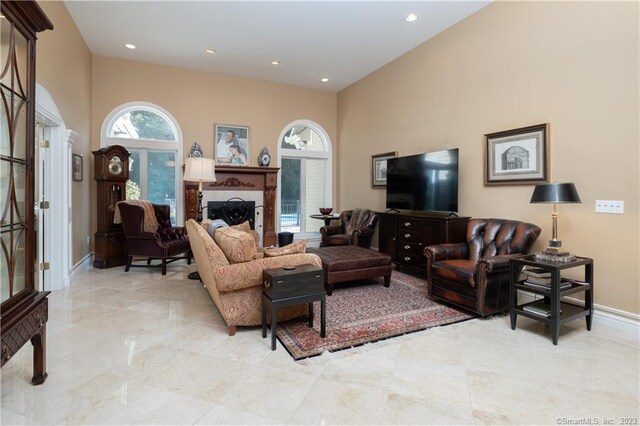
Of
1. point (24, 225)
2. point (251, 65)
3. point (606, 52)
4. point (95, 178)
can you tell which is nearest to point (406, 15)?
point (606, 52)

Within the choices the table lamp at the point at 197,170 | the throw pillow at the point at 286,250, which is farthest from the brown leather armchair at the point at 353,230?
the throw pillow at the point at 286,250

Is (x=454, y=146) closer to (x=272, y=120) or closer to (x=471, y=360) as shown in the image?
(x=471, y=360)

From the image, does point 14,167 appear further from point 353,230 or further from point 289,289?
point 353,230

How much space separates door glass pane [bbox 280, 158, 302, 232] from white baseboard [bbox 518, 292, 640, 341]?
17.6ft

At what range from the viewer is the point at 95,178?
5.55 metres

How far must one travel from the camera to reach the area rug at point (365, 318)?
2.72m

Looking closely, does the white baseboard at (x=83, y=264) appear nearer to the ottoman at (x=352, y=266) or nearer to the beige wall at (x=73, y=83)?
the beige wall at (x=73, y=83)

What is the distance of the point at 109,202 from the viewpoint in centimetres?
542

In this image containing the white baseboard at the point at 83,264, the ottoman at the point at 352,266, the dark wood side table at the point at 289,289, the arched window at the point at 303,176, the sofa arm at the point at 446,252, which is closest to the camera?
the dark wood side table at the point at 289,289

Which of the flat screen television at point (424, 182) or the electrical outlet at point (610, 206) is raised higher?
the flat screen television at point (424, 182)

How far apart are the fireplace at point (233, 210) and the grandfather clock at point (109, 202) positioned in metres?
1.60

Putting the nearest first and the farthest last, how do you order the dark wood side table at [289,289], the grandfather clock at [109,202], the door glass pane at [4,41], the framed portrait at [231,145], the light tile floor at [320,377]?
the door glass pane at [4,41] → the light tile floor at [320,377] → the dark wood side table at [289,289] → the grandfather clock at [109,202] → the framed portrait at [231,145]

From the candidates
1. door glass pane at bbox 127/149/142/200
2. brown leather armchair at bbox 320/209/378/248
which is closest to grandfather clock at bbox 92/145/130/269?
door glass pane at bbox 127/149/142/200

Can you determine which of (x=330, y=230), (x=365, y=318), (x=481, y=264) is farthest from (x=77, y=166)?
(x=481, y=264)
